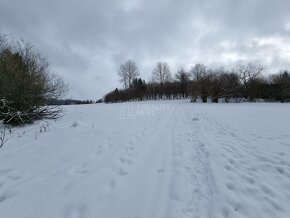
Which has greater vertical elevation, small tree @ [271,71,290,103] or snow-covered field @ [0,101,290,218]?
small tree @ [271,71,290,103]

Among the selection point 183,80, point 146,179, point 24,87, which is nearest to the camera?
point 146,179

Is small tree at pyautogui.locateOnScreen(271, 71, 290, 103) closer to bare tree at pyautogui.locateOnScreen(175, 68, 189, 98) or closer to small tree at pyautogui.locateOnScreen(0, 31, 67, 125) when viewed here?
bare tree at pyautogui.locateOnScreen(175, 68, 189, 98)

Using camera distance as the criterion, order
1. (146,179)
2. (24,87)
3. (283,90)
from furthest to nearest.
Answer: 1. (283,90)
2. (24,87)
3. (146,179)

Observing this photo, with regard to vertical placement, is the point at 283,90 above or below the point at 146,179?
above

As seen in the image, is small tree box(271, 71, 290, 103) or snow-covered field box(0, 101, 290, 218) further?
small tree box(271, 71, 290, 103)

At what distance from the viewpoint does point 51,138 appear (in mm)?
6840

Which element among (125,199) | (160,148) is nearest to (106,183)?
(125,199)

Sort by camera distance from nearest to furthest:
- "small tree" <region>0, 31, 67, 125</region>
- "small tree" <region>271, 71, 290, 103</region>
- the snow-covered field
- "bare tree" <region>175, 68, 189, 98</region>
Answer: the snow-covered field < "small tree" <region>0, 31, 67, 125</region> < "small tree" <region>271, 71, 290, 103</region> < "bare tree" <region>175, 68, 189, 98</region>

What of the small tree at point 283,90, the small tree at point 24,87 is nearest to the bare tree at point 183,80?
the small tree at point 283,90

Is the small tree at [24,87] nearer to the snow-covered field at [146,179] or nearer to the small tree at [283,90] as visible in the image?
the snow-covered field at [146,179]

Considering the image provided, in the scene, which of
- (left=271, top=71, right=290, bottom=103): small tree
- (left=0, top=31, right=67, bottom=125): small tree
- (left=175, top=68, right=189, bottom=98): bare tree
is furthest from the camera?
(left=175, top=68, right=189, bottom=98): bare tree

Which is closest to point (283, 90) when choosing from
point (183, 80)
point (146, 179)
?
point (183, 80)

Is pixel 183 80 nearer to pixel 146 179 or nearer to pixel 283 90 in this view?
pixel 283 90

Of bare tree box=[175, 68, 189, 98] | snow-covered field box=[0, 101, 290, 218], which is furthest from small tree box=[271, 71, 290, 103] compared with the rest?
snow-covered field box=[0, 101, 290, 218]
